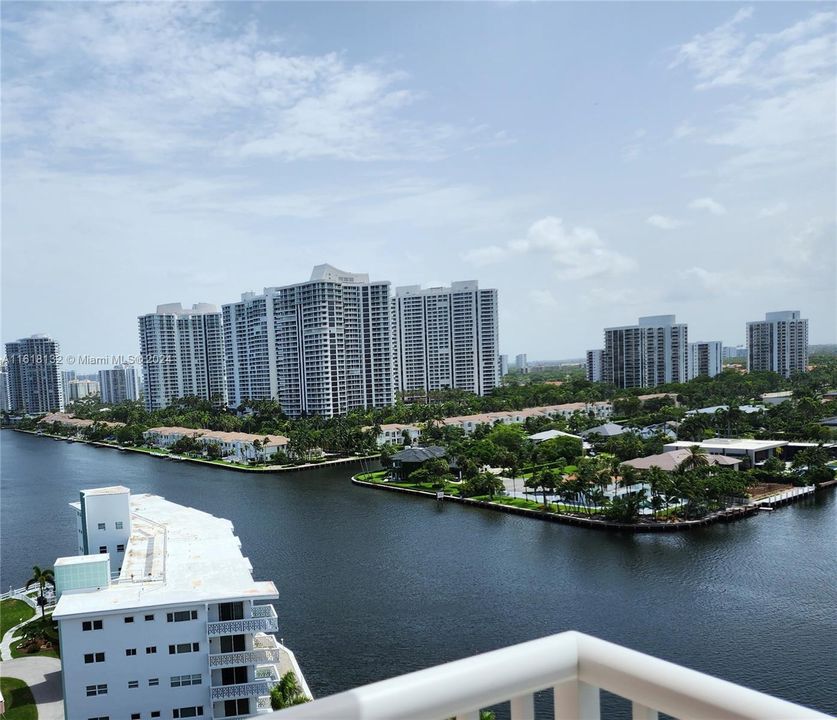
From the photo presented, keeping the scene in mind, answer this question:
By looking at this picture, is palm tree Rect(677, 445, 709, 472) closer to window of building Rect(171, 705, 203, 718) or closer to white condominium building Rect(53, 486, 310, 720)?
white condominium building Rect(53, 486, 310, 720)

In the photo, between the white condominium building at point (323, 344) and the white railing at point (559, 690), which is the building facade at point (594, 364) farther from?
the white railing at point (559, 690)

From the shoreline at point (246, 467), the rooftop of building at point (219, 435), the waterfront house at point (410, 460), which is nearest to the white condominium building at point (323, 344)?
the rooftop of building at point (219, 435)

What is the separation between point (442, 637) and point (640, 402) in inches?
952

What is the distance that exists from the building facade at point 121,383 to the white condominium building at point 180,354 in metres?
16.3

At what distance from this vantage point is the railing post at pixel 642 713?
50 centimetres

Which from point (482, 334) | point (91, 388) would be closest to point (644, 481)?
point (482, 334)

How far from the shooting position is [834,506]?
14.1 metres

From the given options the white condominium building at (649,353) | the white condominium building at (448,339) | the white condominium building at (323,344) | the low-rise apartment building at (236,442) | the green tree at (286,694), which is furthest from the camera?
the white condominium building at (649,353)

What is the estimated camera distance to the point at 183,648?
6.10 meters

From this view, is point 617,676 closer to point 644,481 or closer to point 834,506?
point 644,481

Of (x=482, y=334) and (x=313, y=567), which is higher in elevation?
(x=482, y=334)

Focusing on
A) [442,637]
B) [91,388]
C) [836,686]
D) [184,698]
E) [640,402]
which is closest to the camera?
[184,698]

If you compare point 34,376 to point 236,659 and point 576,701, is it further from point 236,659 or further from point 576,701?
point 576,701

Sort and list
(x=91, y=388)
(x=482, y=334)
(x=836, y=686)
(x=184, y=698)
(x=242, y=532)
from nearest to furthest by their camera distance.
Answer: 1. (x=184, y=698)
2. (x=836, y=686)
3. (x=242, y=532)
4. (x=482, y=334)
5. (x=91, y=388)
